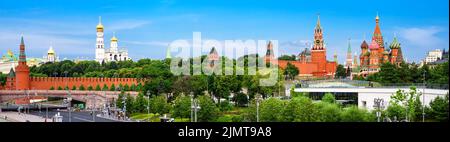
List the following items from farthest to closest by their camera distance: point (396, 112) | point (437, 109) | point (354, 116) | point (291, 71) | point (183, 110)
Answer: point (291, 71) < point (183, 110) < point (396, 112) < point (437, 109) < point (354, 116)

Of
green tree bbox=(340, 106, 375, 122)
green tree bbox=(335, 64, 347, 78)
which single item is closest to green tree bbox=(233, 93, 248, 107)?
green tree bbox=(340, 106, 375, 122)

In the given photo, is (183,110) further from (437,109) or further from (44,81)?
(44,81)

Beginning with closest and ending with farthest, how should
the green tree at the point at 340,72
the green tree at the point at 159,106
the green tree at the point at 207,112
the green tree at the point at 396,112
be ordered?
the green tree at the point at 396,112 < the green tree at the point at 207,112 < the green tree at the point at 159,106 < the green tree at the point at 340,72

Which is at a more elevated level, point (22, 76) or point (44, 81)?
point (22, 76)

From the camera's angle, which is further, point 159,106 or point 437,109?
point 159,106

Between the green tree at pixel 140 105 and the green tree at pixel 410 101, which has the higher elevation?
the green tree at pixel 410 101

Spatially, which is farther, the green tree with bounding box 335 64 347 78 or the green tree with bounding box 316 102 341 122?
the green tree with bounding box 335 64 347 78

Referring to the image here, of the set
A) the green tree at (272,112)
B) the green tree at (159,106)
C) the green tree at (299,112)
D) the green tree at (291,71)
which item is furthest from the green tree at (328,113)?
the green tree at (291,71)

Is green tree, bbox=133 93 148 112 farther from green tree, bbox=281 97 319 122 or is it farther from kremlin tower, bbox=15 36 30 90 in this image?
kremlin tower, bbox=15 36 30 90

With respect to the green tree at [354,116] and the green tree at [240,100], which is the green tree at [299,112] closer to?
the green tree at [354,116]

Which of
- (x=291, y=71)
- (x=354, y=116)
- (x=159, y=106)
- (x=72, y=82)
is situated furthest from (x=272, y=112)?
(x=291, y=71)

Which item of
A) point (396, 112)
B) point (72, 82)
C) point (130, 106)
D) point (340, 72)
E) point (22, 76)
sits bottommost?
point (130, 106)
